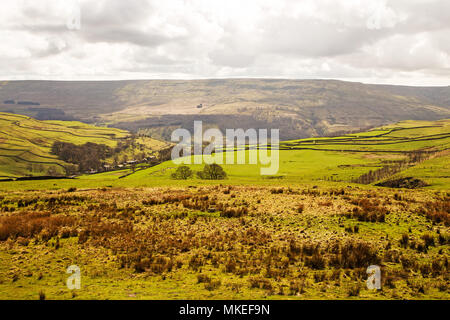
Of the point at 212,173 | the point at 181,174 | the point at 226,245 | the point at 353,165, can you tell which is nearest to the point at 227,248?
the point at 226,245

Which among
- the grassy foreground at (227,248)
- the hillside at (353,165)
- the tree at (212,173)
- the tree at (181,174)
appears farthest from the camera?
the tree at (181,174)

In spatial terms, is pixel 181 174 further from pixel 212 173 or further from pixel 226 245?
pixel 226 245

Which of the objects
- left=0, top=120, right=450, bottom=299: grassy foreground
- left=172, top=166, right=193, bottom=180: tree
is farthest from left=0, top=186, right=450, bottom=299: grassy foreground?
left=172, top=166, right=193, bottom=180: tree

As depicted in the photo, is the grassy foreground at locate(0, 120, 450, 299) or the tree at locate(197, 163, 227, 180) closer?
the grassy foreground at locate(0, 120, 450, 299)

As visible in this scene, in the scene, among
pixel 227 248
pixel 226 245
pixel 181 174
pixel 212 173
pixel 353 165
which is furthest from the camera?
pixel 353 165

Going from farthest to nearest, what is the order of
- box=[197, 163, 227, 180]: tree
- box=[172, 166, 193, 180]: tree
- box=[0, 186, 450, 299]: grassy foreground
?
box=[172, 166, 193, 180]: tree < box=[197, 163, 227, 180]: tree < box=[0, 186, 450, 299]: grassy foreground

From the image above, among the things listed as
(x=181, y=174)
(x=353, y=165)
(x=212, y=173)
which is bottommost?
(x=181, y=174)

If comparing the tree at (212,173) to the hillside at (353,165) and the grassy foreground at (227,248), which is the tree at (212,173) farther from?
the grassy foreground at (227,248)

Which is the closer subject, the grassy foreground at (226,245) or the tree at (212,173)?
the grassy foreground at (226,245)

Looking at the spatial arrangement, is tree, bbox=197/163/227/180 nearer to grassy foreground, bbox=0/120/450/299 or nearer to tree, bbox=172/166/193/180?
tree, bbox=172/166/193/180

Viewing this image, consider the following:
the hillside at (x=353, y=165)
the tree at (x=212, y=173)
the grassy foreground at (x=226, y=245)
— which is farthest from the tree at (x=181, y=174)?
the grassy foreground at (x=226, y=245)
